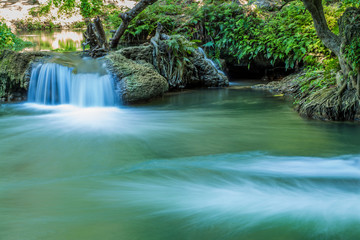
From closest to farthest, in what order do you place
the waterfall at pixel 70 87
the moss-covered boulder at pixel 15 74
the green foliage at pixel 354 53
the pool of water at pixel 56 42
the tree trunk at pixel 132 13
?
the green foliage at pixel 354 53
the waterfall at pixel 70 87
the moss-covered boulder at pixel 15 74
the tree trunk at pixel 132 13
the pool of water at pixel 56 42

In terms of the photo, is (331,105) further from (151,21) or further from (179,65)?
(151,21)

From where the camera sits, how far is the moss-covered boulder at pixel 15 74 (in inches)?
301

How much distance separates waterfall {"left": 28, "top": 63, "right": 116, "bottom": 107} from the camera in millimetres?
7301

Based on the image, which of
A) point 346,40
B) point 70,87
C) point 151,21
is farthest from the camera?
point 151,21

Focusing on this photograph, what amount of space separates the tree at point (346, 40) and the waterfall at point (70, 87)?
4.61 m

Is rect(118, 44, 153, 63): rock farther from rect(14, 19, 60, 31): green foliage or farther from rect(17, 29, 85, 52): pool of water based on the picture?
rect(14, 19, 60, 31): green foliage

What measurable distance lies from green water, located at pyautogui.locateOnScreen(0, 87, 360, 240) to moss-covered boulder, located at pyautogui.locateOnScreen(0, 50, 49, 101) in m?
1.98

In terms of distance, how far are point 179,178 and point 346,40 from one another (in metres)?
3.54

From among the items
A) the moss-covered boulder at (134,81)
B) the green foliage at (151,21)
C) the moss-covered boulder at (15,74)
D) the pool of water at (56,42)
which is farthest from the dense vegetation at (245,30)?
the moss-covered boulder at (15,74)

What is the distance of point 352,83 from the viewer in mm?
4926

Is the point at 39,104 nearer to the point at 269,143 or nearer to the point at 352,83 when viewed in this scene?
the point at 269,143

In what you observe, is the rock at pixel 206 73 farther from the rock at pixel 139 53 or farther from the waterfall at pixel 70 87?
the waterfall at pixel 70 87

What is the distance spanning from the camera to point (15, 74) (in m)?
7.66

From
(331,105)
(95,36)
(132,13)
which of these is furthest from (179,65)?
(331,105)
